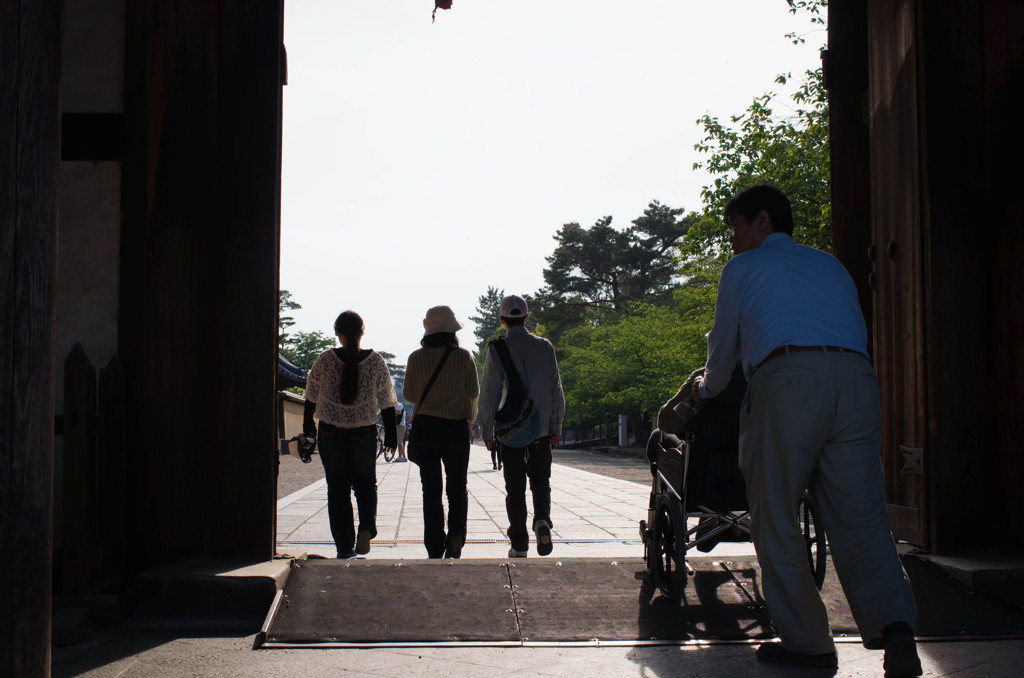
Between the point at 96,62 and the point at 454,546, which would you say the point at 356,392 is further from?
the point at 96,62

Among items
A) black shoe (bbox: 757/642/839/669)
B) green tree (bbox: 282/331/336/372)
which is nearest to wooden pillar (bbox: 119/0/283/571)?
black shoe (bbox: 757/642/839/669)

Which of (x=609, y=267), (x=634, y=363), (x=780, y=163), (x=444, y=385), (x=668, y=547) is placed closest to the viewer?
(x=668, y=547)

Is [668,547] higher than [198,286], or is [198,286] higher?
[198,286]

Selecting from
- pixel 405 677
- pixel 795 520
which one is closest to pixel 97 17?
pixel 405 677

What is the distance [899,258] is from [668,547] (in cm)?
218

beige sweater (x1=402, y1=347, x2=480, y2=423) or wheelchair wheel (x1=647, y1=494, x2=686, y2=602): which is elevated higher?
beige sweater (x1=402, y1=347, x2=480, y2=423)

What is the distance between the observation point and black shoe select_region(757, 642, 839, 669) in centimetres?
330

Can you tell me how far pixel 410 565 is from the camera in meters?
4.86

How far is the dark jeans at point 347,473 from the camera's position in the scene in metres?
6.05

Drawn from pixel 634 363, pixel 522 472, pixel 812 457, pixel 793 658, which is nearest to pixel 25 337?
pixel 812 457

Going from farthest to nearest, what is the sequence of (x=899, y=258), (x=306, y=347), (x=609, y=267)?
(x=306, y=347)
(x=609, y=267)
(x=899, y=258)

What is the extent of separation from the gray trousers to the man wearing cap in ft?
9.62

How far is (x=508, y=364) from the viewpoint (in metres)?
6.23

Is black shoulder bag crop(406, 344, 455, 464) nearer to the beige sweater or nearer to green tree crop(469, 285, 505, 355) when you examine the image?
the beige sweater
